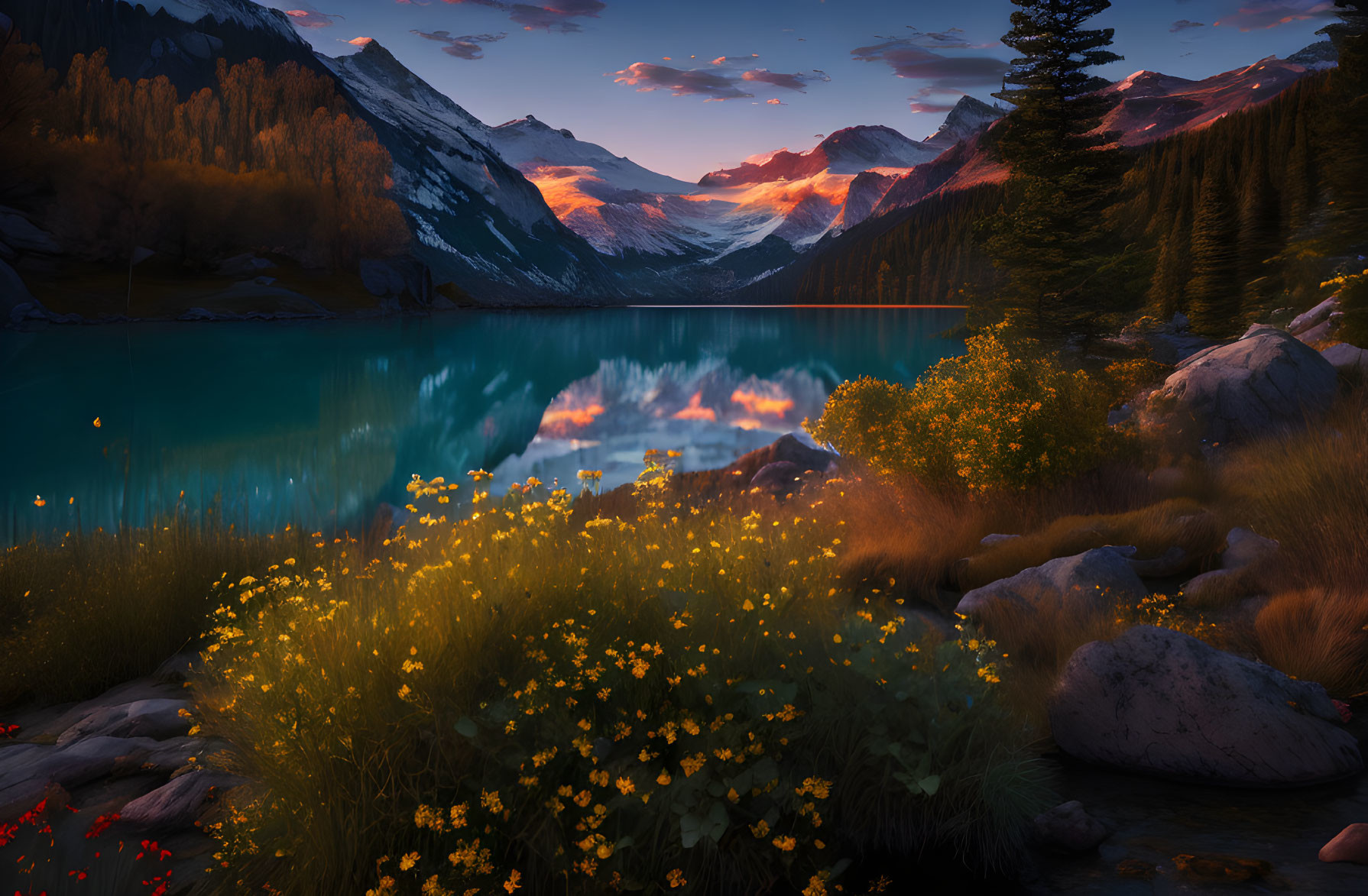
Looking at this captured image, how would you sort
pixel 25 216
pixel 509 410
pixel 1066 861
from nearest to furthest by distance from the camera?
pixel 1066 861 → pixel 509 410 → pixel 25 216

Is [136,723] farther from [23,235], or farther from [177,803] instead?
[23,235]

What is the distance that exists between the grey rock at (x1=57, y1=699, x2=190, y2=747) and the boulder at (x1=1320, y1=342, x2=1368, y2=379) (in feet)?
59.9

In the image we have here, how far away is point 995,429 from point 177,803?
1099cm

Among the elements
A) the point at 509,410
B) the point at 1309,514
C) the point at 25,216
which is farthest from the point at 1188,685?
the point at 25,216

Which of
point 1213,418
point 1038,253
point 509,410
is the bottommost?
point 509,410

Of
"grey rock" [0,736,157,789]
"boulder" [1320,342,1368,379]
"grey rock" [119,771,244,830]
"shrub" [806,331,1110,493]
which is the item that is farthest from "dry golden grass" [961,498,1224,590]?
"grey rock" [0,736,157,789]

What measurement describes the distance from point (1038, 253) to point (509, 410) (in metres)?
23.7

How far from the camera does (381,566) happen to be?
6602mm

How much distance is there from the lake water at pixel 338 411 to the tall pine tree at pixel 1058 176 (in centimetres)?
1102

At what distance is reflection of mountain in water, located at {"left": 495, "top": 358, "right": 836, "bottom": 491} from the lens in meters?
24.4

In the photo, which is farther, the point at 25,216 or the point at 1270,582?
the point at 25,216

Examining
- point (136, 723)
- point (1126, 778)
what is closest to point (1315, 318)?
point (1126, 778)

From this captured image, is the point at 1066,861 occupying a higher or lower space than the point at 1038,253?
lower

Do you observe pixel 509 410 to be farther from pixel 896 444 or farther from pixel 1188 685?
pixel 1188 685
